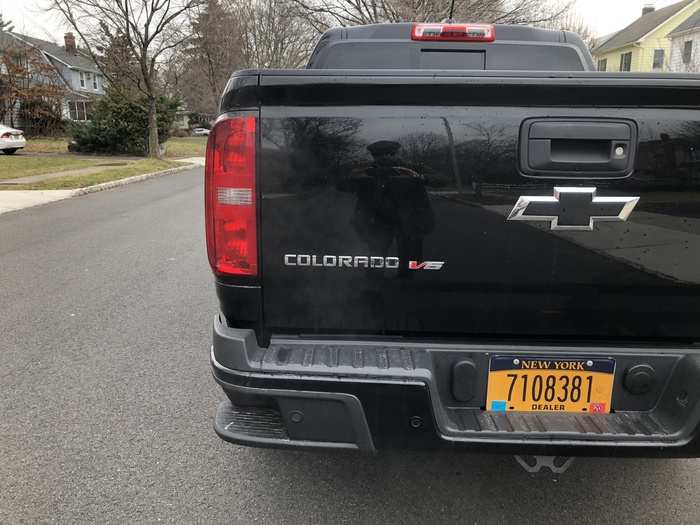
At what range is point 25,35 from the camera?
44.4 meters

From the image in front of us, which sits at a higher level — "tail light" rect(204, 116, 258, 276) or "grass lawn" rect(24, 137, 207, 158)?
"grass lawn" rect(24, 137, 207, 158)

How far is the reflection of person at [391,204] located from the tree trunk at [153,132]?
79.8 feet

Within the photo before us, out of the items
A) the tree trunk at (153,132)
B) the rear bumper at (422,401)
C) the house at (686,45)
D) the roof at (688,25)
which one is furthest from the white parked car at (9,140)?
the roof at (688,25)

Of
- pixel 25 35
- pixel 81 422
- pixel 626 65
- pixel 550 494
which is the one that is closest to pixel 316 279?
pixel 550 494

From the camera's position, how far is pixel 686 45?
37.0 metres

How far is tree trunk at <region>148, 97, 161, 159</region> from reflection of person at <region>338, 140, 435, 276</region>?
79.8 feet

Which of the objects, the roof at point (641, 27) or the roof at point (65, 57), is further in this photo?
the roof at point (65, 57)

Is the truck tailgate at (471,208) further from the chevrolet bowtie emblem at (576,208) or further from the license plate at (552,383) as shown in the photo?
the license plate at (552,383)

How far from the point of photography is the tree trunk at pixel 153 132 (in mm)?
24234

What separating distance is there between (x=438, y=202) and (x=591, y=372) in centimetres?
82

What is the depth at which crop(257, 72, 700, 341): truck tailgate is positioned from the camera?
1882 millimetres

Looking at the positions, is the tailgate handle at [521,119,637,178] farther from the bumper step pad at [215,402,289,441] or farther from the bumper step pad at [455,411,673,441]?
the bumper step pad at [215,402,289,441]

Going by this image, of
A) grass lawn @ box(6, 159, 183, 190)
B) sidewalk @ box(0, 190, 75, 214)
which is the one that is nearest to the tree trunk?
grass lawn @ box(6, 159, 183, 190)

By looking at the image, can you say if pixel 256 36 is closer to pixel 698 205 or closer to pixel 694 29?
pixel 694 29
